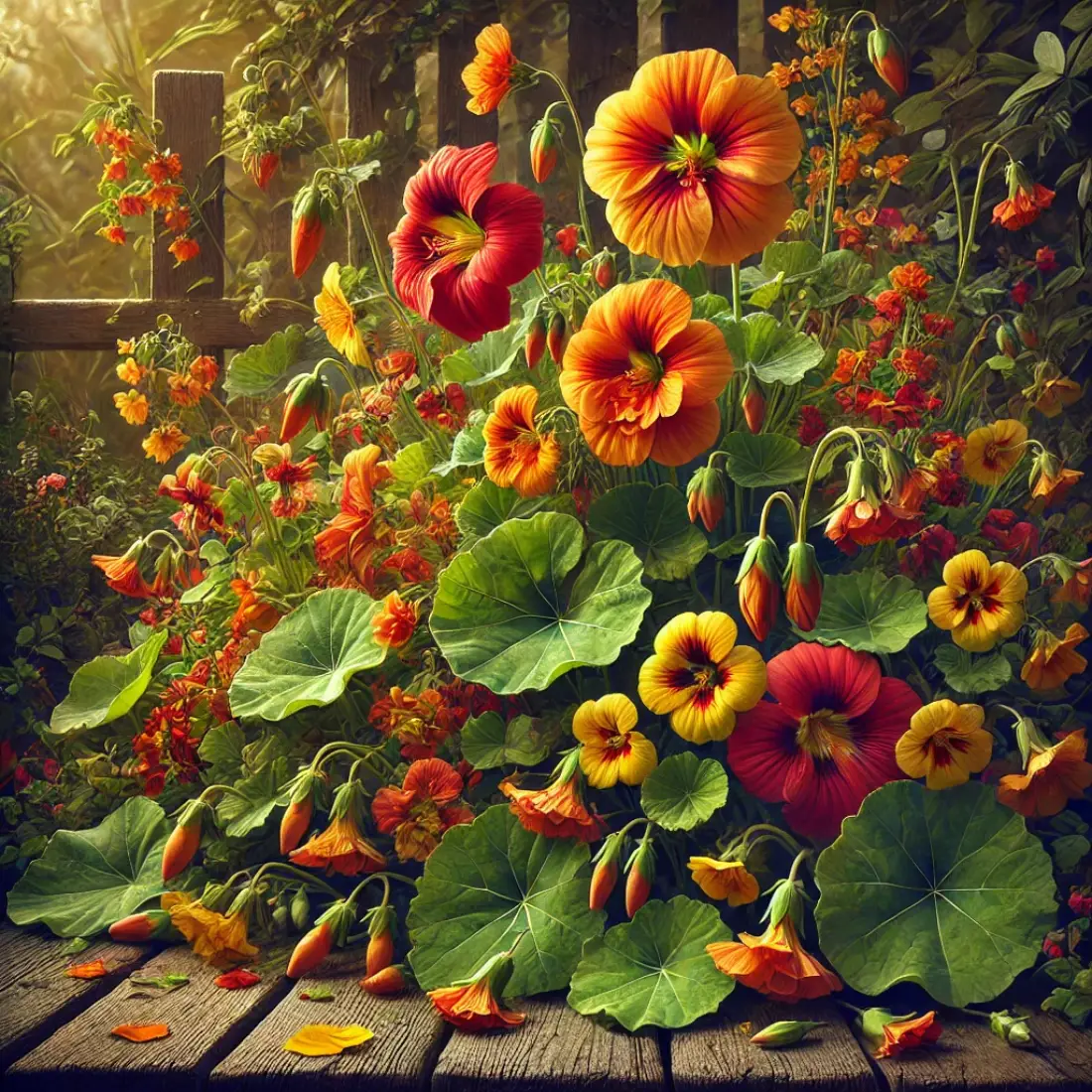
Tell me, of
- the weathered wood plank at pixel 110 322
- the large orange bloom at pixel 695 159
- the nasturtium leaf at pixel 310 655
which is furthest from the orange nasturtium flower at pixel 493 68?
the weathered wood plank at pixel 110 322

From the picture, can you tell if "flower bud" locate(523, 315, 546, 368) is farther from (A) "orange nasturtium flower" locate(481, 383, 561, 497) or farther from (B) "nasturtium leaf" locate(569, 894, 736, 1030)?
(B) "nasturtium leaf" locate(569, 894, 736, 1030)

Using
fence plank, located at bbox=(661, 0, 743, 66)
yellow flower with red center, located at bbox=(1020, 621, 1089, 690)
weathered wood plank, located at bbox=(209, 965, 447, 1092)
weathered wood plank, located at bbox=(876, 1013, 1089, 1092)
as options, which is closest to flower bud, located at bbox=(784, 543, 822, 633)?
yellow flower with red center, located at bbox=(1020, 621, 1089, 690)

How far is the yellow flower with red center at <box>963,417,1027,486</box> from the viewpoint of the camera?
1354 mm

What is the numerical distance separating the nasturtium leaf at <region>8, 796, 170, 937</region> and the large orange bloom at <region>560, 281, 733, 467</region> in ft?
2.15

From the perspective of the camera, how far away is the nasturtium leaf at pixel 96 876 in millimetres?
1369

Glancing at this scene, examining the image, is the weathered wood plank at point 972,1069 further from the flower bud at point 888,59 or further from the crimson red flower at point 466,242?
the flower bud at point 888,59

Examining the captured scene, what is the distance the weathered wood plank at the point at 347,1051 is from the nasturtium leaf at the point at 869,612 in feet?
1.65

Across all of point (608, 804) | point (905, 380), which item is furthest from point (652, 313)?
point (608, 804)

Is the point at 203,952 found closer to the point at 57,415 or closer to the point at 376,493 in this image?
the point at 376,493

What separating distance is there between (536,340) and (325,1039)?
68 centimetres

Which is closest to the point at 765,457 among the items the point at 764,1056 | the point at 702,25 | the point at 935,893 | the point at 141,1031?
the point at 935,893

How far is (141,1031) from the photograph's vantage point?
1.11 m

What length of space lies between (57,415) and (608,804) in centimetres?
176

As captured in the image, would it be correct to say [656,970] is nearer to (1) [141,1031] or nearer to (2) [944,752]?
(2) [944,752]
